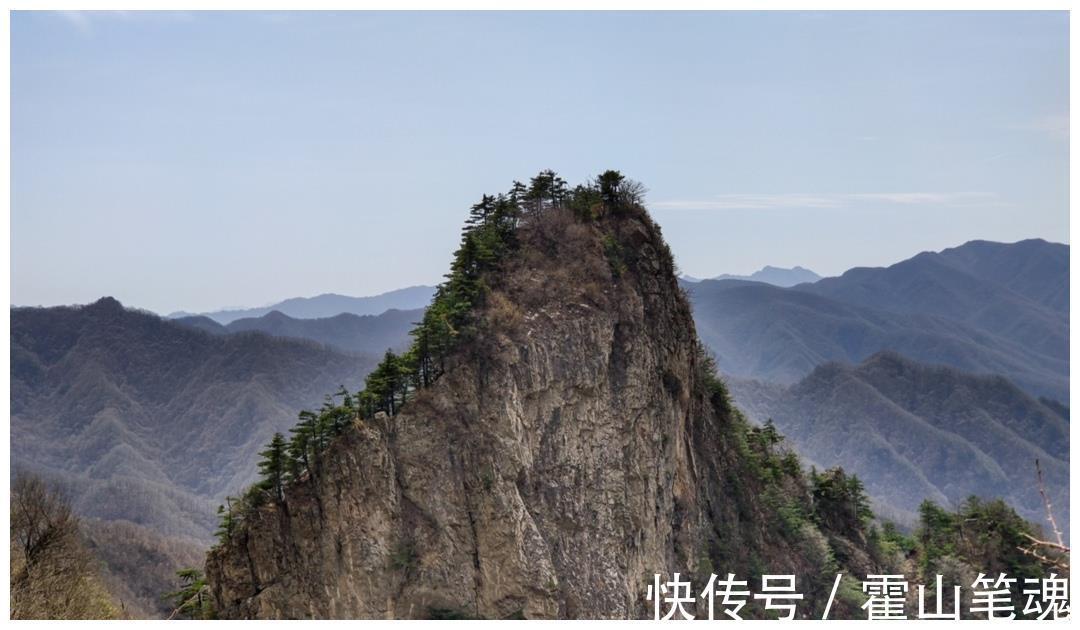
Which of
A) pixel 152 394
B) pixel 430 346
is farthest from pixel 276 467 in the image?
pixel 152 394

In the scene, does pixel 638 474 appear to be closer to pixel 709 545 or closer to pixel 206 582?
pixel 709 545

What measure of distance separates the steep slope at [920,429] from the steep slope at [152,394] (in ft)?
229

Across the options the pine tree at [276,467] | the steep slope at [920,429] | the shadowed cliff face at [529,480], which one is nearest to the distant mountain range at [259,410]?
the steep slope at [920,429]

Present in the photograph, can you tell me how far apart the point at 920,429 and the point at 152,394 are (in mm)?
124674

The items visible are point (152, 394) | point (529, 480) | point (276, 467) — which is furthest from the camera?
point (152, 394)

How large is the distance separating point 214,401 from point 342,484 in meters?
153

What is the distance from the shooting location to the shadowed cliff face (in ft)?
79.7

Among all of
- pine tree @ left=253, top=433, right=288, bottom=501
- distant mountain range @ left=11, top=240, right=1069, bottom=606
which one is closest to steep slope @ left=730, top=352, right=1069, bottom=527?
distant mountain range @ left=11, top=240, right=1069, bottom=606

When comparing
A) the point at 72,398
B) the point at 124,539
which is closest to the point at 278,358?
the point at 72,398

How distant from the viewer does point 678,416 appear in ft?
102

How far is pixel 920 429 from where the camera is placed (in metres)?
164

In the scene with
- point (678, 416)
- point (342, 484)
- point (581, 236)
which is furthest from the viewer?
point (678, 416)

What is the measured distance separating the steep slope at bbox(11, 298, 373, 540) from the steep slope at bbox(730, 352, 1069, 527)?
69.9 m

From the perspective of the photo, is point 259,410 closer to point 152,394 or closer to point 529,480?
point 152,394
